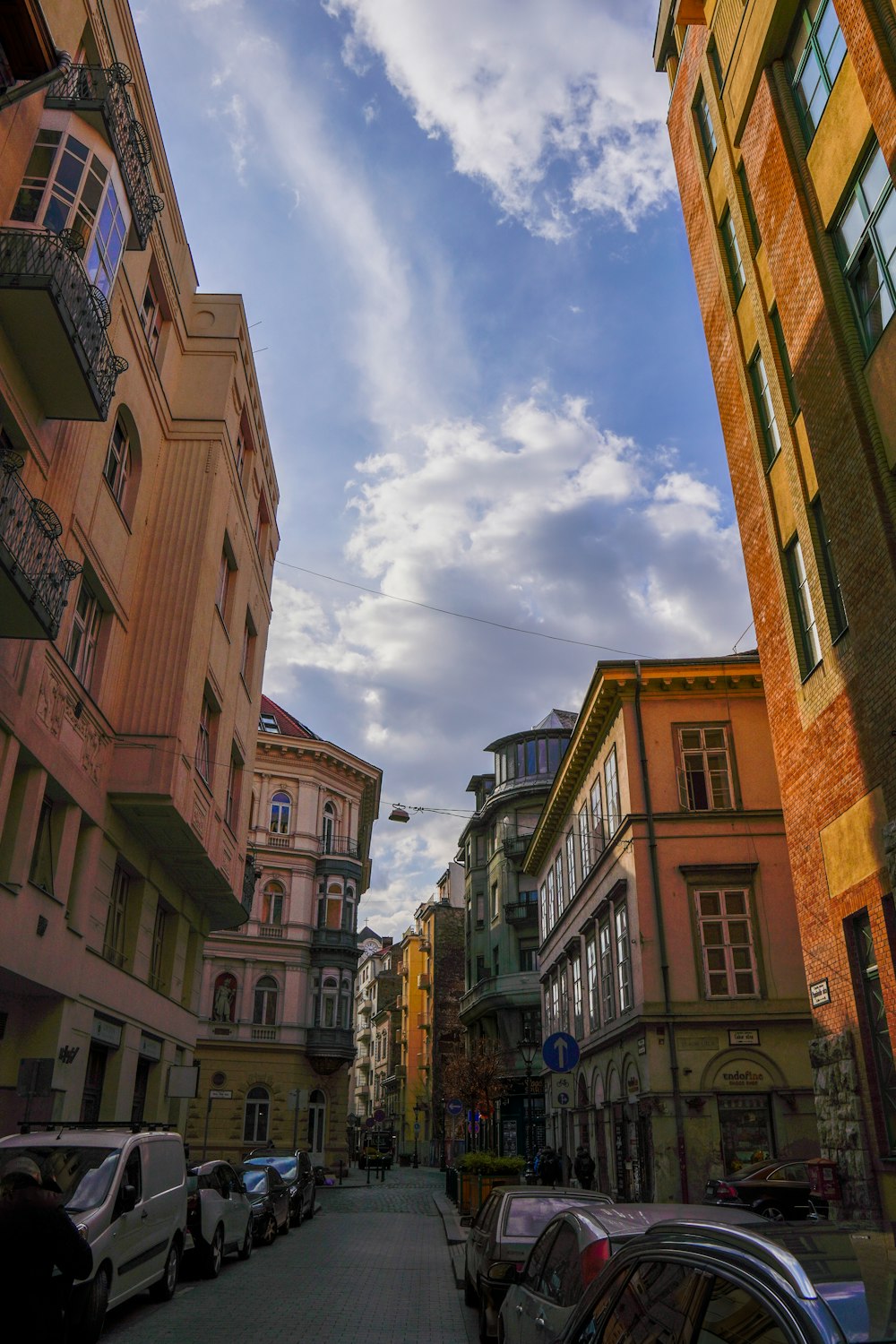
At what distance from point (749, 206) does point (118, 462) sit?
1319 centimetres

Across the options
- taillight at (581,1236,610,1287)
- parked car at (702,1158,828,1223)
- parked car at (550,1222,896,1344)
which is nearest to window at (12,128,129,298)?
taillight at (581,1236,610,1287)

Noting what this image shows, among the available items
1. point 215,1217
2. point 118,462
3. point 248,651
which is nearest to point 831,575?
point 215,1217

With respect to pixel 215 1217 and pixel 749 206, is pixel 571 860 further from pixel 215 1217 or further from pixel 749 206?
pixel 749 206

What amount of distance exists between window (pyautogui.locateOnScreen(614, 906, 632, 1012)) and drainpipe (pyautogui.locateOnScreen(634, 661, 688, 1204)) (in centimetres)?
140

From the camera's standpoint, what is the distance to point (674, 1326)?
2.86 m

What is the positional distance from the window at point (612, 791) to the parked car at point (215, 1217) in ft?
43.9

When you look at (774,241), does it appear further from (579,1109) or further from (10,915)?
(579,1109)

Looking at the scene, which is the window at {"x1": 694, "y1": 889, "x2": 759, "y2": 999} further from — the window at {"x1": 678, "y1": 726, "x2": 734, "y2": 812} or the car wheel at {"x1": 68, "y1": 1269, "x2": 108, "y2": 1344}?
the car wheel at {"x1": 68, "y1": 1269, "x2": 108, "y2": 1344}

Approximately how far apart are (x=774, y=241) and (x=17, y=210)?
11.5 meters

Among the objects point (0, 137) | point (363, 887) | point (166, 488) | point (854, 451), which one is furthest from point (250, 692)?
point (363, 887)

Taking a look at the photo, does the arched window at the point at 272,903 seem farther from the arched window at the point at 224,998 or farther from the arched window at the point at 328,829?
the arched window at the point at 224,998

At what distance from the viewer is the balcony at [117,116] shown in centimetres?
1573

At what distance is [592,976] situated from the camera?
3048 centimetres

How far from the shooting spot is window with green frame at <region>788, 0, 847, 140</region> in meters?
14.6
